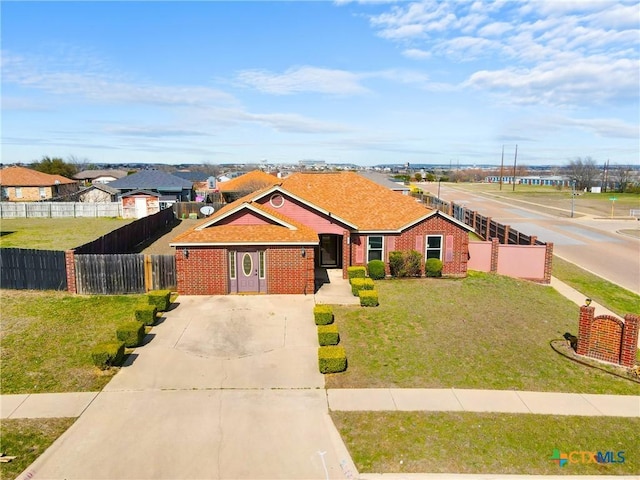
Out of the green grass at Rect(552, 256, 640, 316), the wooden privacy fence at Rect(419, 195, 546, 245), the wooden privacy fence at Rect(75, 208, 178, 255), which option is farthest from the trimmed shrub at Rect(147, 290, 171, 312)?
the wooden privacy fence at Rect(419, 195, 546, 245)

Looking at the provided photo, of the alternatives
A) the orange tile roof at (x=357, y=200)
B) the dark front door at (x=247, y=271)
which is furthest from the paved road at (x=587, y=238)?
the dark front door at (x=247, y=271)

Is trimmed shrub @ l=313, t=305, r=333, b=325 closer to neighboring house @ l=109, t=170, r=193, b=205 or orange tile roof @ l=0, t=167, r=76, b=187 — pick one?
neighboring house @ l=109, t=170, r=193, b=205

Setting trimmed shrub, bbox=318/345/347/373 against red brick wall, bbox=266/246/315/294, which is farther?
red brick wall, bbox=266/246/315/294

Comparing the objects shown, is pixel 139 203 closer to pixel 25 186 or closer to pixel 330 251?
pixel 25 186

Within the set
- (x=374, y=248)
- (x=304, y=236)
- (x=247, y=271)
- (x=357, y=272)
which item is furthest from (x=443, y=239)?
(x=247, y=271)

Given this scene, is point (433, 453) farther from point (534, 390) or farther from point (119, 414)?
point (119, 414)

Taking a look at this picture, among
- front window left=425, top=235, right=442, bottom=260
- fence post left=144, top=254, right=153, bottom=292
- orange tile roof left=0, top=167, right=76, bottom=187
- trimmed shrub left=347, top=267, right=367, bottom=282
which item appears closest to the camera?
fence post left=144, top=254, right=153, bottom=292
